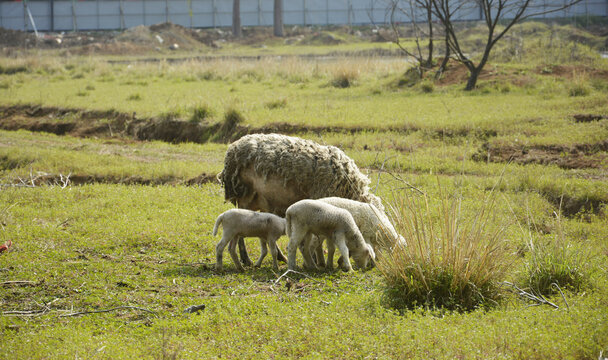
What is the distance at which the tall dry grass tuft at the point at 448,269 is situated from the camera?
5.83 metres

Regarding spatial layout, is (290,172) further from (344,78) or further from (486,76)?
(344,78)

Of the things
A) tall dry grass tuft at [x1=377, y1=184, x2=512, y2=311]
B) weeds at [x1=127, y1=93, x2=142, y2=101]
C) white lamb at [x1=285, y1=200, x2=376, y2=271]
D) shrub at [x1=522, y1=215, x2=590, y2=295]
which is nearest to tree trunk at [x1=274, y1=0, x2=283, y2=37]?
weeds at [x1=127, y1=93, x2=142, y2=101]

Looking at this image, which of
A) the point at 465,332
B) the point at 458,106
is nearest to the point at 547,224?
the point at 465,332

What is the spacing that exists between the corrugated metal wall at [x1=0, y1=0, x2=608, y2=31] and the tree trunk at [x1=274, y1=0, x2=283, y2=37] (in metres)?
4.46

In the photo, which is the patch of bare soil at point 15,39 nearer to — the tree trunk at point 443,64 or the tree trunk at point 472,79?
the tree trunk at point 443,64

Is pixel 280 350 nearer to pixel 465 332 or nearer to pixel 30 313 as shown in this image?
pixel 465 332

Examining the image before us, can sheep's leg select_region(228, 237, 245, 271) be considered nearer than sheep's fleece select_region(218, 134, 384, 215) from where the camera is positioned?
Yes

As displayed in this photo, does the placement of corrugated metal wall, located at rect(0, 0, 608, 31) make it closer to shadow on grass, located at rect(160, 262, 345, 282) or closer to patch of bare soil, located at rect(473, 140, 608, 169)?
patch of bare soil, located at rect(473, 140, 608, 169)

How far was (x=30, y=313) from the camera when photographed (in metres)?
5.76

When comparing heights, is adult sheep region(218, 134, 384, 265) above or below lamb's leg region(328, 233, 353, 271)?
above

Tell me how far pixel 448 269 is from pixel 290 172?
2587 millimetres

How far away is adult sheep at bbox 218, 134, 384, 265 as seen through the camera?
770 cm

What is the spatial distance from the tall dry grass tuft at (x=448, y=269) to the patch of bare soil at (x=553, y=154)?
6.67m

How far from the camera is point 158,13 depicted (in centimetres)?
5834
